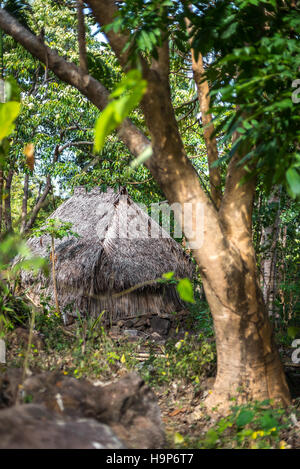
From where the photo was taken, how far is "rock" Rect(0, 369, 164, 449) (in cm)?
213

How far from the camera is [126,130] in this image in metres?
3.20

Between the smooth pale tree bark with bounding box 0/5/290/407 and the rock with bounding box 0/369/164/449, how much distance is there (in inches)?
37.3

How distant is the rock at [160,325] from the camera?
780 centimetres

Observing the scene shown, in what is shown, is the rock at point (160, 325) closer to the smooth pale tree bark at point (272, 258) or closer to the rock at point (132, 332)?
the rock at point (132, 332)

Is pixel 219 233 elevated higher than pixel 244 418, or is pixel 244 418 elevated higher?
pixel 219 233

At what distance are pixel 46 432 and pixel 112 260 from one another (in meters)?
6.72

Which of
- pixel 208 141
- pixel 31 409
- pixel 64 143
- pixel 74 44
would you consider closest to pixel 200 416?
pixel 31 409

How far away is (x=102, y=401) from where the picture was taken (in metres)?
2.34

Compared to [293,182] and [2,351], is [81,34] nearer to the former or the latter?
[293,182]

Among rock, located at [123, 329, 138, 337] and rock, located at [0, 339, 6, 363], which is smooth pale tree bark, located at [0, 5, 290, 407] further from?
rock, located at [123, 329, 138, 337]

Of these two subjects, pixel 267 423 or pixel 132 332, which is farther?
pixel 132 332

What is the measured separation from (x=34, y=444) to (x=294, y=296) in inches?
190

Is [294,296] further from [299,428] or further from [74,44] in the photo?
[74,44]

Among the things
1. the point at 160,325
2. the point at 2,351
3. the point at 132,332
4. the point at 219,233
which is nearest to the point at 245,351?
the point at 219,233
